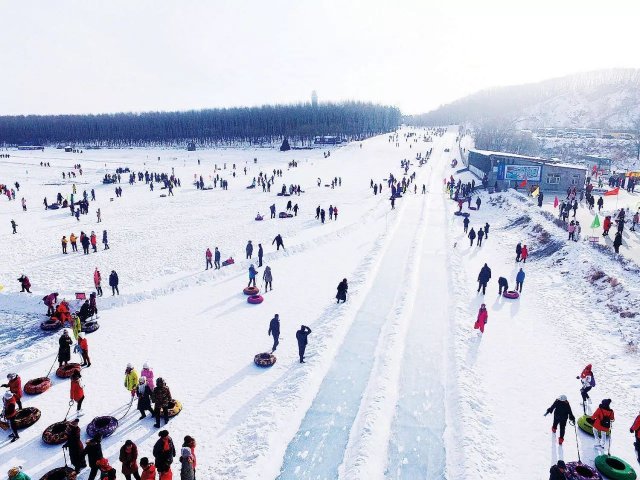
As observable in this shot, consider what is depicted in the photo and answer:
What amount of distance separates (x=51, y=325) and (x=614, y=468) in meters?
17.0

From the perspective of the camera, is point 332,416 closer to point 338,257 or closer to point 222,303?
point 222,303

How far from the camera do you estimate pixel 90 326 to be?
14.5 meters

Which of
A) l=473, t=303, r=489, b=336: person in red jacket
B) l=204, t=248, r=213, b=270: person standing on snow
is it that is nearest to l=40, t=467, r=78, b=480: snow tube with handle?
l=473, t=303, r=489, b=336: person in red jacket

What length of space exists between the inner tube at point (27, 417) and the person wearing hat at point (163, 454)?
161 inches

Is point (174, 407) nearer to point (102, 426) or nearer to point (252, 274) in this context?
point (102, 426)

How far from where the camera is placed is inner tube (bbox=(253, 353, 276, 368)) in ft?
38.6

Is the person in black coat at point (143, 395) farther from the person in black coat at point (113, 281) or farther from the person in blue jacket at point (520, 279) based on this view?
the person in blue jacket at point (520, 279)

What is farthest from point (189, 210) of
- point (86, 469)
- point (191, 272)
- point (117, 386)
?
point (86, 469)

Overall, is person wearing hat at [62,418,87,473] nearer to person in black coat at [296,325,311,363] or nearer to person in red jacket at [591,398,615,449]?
person in black coat at [296,325,311,363]

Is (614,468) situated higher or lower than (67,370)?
lower

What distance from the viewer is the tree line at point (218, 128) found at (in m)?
118

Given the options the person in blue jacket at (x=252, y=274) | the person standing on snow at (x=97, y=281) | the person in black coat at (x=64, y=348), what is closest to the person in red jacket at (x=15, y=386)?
the person in black coat at (x=64, y=348)

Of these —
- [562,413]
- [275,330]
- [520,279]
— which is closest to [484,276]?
[520,279]

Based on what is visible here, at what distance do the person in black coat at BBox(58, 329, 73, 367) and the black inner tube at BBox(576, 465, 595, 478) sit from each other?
41.7ft
